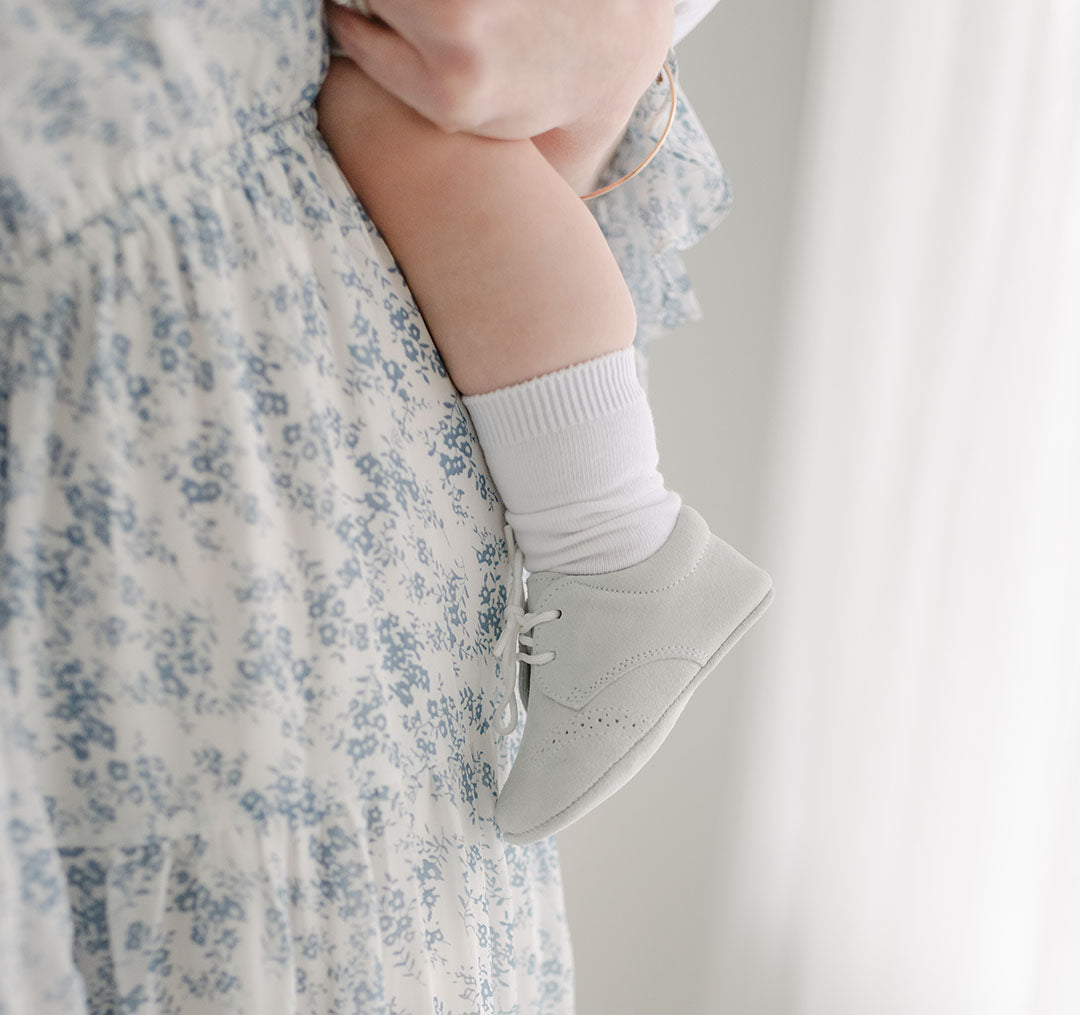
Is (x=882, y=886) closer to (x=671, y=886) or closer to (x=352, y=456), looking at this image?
(x=671, y=886)

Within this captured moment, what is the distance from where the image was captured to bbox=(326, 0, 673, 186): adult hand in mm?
546

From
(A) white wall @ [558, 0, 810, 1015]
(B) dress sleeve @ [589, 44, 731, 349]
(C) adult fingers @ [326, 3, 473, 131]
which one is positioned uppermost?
(C) adult fingers @ [326, 3, 473, 131]

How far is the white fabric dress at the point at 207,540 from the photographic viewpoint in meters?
0.48

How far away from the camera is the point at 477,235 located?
586 mm

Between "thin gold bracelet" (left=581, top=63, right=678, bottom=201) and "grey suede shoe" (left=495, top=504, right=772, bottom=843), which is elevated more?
"thin gold bracelet" (left=581, top=63, right=678, bottom=201)

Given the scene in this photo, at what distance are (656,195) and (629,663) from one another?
1.34 ft

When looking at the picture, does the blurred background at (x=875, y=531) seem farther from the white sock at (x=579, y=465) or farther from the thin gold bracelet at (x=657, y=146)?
the white sock at (x=579, y=465)

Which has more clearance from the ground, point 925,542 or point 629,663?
point 629,663

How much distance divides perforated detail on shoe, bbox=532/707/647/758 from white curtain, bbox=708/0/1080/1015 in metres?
0.54

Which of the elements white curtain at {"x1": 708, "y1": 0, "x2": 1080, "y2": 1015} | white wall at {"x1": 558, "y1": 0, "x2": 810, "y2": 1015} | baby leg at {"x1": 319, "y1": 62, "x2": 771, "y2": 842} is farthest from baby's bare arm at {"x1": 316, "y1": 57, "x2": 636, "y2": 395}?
white wall at {"x1": 558, "y1": 0, "x2": 810, "y2": 1015}

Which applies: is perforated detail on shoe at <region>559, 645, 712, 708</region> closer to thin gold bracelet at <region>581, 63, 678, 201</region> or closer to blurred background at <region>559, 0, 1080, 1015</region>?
thin gold bracelet at <region>581, 63, 678, 201</region>

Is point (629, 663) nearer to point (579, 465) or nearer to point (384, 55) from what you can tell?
point (579, 465)

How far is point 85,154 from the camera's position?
18.7 inches

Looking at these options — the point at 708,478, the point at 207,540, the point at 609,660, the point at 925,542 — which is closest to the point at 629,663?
the point at 609,660
